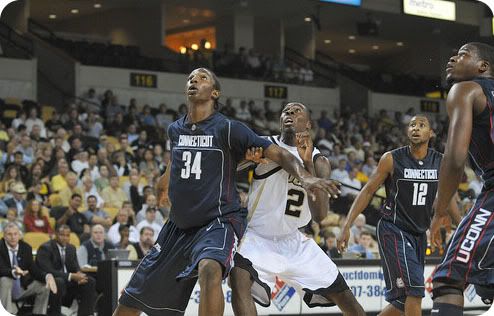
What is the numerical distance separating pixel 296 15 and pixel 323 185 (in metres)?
25.2

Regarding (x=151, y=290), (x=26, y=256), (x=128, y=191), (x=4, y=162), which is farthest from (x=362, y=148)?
(x=151, y=290)

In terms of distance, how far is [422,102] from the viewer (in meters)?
31.2

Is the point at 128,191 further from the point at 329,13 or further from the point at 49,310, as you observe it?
the point at 329,13

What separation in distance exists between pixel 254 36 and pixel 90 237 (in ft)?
63.4

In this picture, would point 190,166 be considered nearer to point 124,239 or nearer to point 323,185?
point 323,185

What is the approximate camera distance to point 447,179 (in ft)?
16.6

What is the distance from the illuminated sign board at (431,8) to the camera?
763 inches

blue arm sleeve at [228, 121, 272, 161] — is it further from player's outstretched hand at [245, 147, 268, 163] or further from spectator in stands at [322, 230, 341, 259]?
spectator in stands at [322, 230, 341, 259]

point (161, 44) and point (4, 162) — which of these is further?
point (161, 44)

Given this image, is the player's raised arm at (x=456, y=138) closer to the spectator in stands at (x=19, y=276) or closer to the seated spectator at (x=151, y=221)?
the spectator in stands at (x=19, y=276)

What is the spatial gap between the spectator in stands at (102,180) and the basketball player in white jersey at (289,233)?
8.25 meters

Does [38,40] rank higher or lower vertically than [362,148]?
higher

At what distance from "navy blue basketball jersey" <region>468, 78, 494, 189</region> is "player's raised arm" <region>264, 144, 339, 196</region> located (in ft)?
2.92

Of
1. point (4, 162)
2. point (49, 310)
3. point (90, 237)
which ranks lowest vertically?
point (49, 310)
